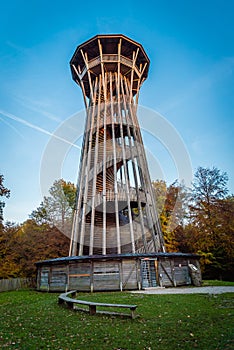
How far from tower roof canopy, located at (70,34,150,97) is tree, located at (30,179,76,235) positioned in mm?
13038

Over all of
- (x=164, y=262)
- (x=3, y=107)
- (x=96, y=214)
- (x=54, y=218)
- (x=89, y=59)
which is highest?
(x=89, y=59)

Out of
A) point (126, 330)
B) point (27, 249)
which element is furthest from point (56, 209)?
point (126, 330)

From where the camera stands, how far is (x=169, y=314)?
600 cm

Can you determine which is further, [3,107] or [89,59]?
[89,59]

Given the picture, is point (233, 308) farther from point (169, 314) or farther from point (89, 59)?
point (89, 59)

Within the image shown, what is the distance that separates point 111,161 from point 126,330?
44.6 feet

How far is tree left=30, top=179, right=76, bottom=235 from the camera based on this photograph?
2684 cm

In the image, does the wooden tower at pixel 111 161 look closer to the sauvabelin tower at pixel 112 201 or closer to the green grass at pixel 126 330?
the sauvabelin tower at pixel 112 201

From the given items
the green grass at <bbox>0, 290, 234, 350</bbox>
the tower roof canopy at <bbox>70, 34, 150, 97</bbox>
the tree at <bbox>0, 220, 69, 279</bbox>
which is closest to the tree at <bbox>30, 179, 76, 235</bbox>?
the tree at <bbox>0, 220, 69, 279</bbox>

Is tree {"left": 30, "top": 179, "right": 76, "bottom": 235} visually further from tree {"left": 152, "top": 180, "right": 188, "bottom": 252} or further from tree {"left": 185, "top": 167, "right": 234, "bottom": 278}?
tree {"left": 185, "top": 167, "right": 234, "bottom": 278}

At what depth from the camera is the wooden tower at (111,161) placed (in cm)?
1633

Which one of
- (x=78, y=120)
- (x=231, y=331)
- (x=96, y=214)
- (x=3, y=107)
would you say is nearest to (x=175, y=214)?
(x=96, y=214)

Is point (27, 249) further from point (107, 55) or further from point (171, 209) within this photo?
point (107, 55)

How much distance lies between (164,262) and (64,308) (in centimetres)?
786
